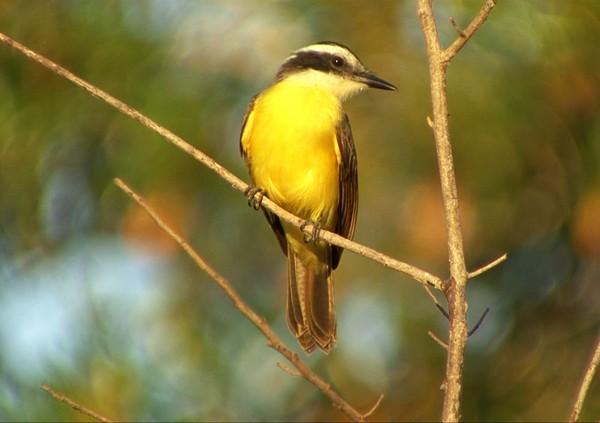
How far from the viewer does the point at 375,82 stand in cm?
455

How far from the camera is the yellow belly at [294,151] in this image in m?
4.48

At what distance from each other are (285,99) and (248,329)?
43.1 inches

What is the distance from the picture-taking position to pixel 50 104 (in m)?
4.48

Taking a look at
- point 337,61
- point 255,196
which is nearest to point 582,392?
point 255,196

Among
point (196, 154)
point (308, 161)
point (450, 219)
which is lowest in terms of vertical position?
point (450, 219)

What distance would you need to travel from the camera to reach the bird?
443 cm

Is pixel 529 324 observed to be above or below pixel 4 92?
below

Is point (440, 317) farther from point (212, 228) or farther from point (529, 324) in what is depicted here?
point (212, 228)

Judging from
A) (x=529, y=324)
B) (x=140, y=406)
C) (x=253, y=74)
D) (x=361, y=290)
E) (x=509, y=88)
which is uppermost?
(x=253, y=74)

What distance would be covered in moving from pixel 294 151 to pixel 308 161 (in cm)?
8

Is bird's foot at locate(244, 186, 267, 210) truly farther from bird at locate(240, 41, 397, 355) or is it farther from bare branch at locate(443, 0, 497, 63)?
bare branch at locate(443, 0, 497, 63)

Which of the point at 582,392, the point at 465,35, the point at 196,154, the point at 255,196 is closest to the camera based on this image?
the point at 582,392

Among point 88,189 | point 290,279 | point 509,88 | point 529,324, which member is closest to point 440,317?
point 529,324

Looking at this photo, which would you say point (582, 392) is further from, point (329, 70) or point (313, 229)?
point (329, 70)
